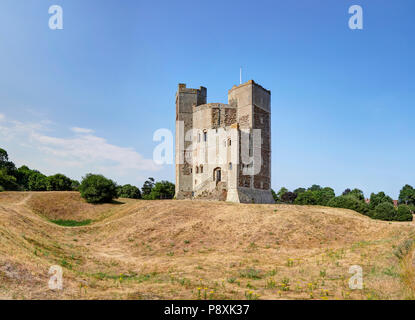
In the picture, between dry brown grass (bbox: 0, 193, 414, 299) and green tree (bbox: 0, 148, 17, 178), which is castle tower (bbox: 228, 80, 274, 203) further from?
green tree (bbox: 0, 148, 17, 178)

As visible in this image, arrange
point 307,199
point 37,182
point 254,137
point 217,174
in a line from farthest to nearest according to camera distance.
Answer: point 307,199 < point 37,182 < point 217,174 < point 254,137

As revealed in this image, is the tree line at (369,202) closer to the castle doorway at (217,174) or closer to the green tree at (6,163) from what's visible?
the castle doorway at (217,174)

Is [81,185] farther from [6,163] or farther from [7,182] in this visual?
[6,163]

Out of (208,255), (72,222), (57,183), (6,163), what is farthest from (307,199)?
(6,163)

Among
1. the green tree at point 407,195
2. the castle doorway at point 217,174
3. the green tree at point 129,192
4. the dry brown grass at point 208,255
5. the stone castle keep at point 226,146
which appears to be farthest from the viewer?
the green tree at point 407,195

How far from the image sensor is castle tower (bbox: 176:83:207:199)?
4047 cm

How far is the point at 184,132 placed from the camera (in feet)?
134

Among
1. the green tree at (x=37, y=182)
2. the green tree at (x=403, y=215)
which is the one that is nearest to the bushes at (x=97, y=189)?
the green tree at (x=37, y=182)

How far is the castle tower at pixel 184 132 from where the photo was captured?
4047 cm

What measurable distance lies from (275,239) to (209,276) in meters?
7.88

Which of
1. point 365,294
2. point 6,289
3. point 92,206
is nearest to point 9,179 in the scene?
point 92,206

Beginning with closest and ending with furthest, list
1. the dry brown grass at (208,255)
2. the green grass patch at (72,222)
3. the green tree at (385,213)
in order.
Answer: the dry brown grass at (208,255) < the green grass patch at (72,222) < the green tree at (385,213)

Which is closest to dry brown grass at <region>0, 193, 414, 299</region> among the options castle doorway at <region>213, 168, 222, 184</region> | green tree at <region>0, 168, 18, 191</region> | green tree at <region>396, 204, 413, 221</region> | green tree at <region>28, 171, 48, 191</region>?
castle doorway at <region>213, 168, 222, 184</region>

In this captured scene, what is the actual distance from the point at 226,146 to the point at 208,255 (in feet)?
65.9
